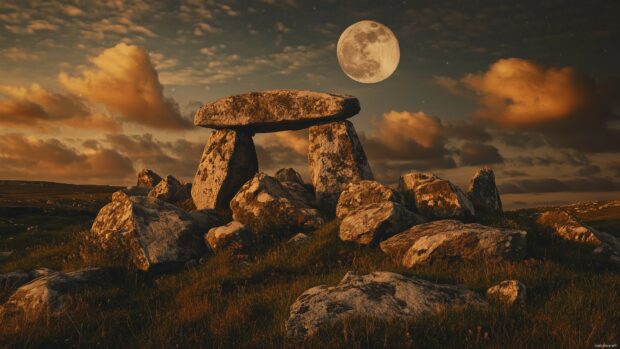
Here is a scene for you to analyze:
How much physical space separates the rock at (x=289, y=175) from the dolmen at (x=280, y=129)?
157 cm

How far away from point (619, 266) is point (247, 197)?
11.9 metres

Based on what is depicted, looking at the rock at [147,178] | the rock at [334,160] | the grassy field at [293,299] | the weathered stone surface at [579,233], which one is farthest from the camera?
the rock at [147,178]

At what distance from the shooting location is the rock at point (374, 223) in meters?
12.9

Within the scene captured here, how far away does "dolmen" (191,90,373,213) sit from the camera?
66.6 ft

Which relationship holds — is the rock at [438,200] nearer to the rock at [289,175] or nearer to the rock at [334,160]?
the rock at [334,160]

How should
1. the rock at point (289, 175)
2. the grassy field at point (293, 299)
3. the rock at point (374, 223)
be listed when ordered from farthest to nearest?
the rock at point (289, 175) < the rock at point (374, 223) < the grassy field at point (293, 299)

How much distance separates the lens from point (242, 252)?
44.5ft

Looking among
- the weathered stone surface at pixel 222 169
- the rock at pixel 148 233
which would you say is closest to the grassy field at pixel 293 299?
the rock at pixel 148 233

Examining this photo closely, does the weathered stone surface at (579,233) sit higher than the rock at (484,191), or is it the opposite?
the rock at (484,191)

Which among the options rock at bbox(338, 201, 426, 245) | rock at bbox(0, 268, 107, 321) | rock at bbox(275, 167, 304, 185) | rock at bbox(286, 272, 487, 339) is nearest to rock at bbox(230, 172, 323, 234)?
rock at bbox(338, 201, 426, 245)

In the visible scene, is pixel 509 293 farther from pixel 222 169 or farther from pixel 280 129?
pixel 280 129

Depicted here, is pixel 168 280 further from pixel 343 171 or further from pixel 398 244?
pixel 343 171

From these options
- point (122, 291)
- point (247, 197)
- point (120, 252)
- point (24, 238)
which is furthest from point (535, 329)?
point (24, 238)

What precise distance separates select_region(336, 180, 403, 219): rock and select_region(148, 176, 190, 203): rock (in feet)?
34.1
